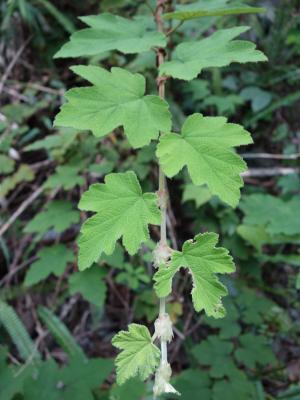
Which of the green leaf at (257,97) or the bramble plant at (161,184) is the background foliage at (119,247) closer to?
the green leaf at (257,97)

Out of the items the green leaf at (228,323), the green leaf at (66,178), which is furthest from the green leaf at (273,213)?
the green leaf at (66,178)

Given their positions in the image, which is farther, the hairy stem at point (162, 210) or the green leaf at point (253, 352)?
the green leaf at point (253, 352)

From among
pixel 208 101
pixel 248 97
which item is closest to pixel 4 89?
pixel 208 101

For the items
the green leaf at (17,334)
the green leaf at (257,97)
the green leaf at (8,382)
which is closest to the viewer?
the green leaf at (8,382)

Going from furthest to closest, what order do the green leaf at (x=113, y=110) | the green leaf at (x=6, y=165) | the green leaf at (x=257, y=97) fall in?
the green leaf at (x=257, y=97), the green leaf at (x=6, y=165), the green leaf at (x=113, y=110)

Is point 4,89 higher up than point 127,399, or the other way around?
point 4,89

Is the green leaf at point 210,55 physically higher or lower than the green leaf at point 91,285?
higher

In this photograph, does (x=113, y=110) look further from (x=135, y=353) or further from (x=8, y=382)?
(x=8, y=382)

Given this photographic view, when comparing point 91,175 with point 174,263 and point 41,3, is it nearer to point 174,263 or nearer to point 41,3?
point 41,3
